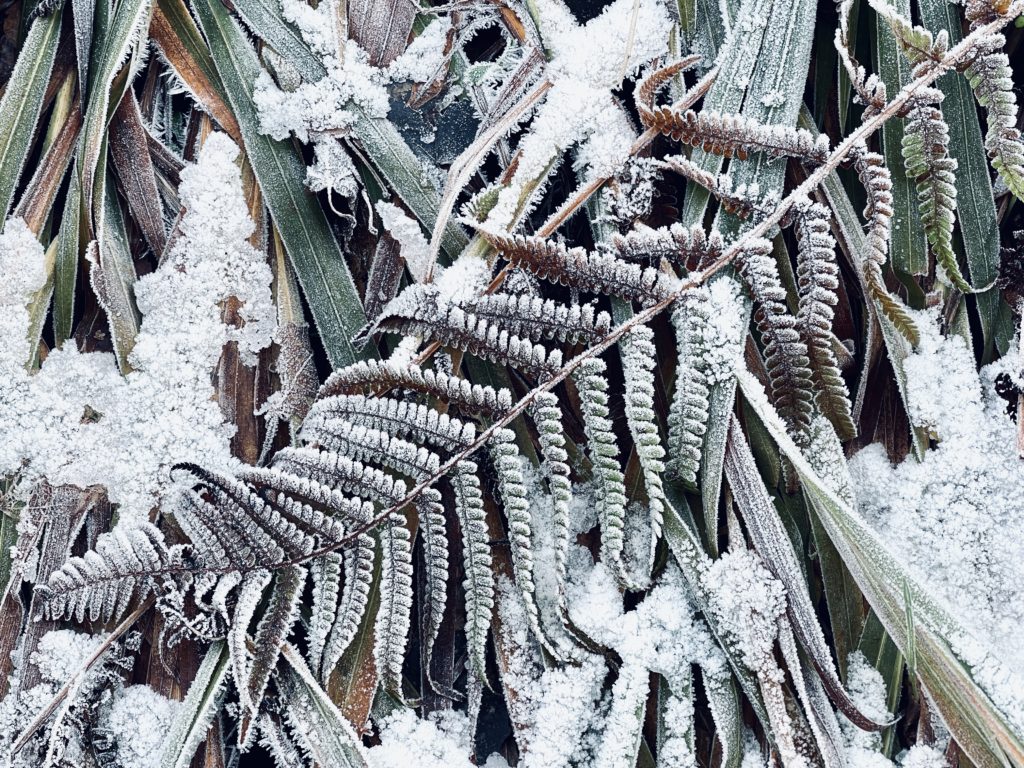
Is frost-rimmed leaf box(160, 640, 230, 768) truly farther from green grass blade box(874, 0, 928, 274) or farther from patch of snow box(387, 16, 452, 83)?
green grass blade box(874, 0, 928, 274)

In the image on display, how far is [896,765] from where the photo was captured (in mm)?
1443

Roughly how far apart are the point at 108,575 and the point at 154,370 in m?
0.39

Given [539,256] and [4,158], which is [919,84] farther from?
[4,158]

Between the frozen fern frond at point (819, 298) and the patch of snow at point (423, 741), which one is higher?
the frozen fern frond at point (819, 298)

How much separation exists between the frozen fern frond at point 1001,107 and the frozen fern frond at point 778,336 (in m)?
0.45

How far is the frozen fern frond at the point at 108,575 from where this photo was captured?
4.53 ft

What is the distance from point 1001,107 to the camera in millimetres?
1402

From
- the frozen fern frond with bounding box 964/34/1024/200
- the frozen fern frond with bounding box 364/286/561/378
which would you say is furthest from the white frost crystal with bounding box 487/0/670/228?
the frozen fern frond with bounding box 964/34/1024/200

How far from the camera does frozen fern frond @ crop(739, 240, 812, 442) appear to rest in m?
1.40

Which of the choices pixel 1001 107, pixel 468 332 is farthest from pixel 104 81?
pixel 1001 107

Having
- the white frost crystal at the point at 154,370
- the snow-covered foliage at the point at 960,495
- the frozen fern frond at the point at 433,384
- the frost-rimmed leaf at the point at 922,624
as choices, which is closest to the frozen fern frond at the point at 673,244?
the frost-rimmed leaf at the point at 922,624

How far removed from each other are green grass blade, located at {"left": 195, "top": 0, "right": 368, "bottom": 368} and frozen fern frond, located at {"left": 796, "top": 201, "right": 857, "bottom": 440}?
2.80 feet

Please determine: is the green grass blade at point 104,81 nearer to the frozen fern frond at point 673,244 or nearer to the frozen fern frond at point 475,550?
the frozen fern frond at point 475,550

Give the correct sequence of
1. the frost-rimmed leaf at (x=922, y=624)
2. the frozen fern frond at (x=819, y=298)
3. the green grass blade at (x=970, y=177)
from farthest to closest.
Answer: the green grass blade at (x=970, y=177), the frozen fern frond at (x=819, y=298), the frost-rimmed leaf at (x=922, y=624)
